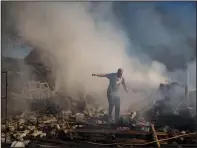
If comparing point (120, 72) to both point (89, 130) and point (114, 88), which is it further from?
point (89, 130)

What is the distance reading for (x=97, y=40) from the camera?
326 cm

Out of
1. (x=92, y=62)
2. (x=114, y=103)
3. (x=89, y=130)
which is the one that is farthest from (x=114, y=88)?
(x=89, y=130)

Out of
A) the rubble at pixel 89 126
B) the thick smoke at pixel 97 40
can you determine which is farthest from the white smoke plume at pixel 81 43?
the rubble at pixel 89 126

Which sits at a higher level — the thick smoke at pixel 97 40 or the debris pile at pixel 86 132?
the thick smoke at pixel 97 40

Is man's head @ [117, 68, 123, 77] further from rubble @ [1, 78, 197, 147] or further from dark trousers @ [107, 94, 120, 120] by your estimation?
rubble @ [1, 78, 197, 147]

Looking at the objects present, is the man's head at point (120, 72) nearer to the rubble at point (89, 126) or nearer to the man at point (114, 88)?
the man at point (114, 88)

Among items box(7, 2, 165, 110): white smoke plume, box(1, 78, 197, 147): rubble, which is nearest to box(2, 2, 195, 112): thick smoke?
box(7, 2, 165, 110): white smoke plume

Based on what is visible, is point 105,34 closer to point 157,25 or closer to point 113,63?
point 113,63

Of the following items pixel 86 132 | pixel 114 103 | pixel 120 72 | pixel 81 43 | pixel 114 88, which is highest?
pixel 81 43

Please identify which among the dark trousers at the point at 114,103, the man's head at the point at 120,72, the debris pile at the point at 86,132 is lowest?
the debris pile at the point at 86,132

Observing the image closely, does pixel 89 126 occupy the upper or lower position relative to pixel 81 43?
lower

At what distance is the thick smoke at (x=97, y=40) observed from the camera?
3246 millimetres

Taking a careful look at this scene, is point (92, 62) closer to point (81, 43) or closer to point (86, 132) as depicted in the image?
point (81, 43)

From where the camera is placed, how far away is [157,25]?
325 centimetres
